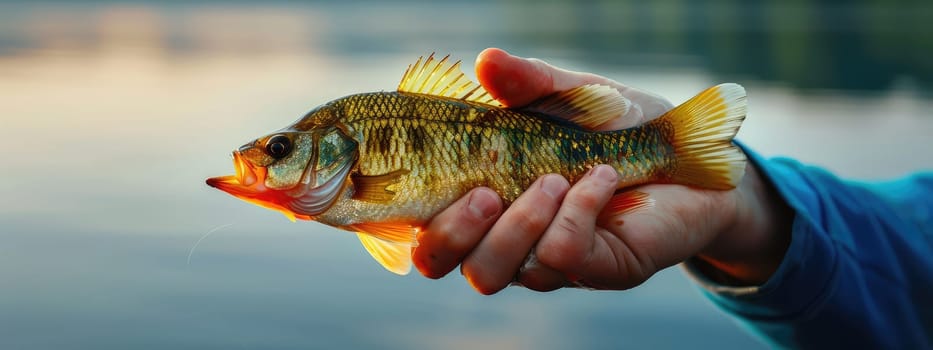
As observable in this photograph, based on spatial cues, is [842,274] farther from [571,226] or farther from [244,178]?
[244,178]

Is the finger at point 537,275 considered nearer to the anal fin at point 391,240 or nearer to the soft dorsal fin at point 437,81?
the anal fin at point 391,240

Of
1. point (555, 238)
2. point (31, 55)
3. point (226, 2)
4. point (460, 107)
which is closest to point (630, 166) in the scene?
point (555, 238)

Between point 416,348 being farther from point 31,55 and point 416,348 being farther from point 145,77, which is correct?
point 31,55

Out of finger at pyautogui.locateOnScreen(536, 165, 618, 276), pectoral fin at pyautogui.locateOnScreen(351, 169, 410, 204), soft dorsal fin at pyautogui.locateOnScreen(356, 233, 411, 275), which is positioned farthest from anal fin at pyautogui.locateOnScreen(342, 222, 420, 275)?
finger at pyautogui.locateOnScreen(536, 165, 618, 276)

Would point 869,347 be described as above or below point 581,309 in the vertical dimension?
above

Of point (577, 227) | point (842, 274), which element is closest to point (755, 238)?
point (842, 274)

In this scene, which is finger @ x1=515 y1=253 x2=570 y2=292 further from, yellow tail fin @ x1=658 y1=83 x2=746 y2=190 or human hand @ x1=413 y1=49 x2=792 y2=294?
yellow tail fin @ x1=658 y1=83 x2=746 y2=190
